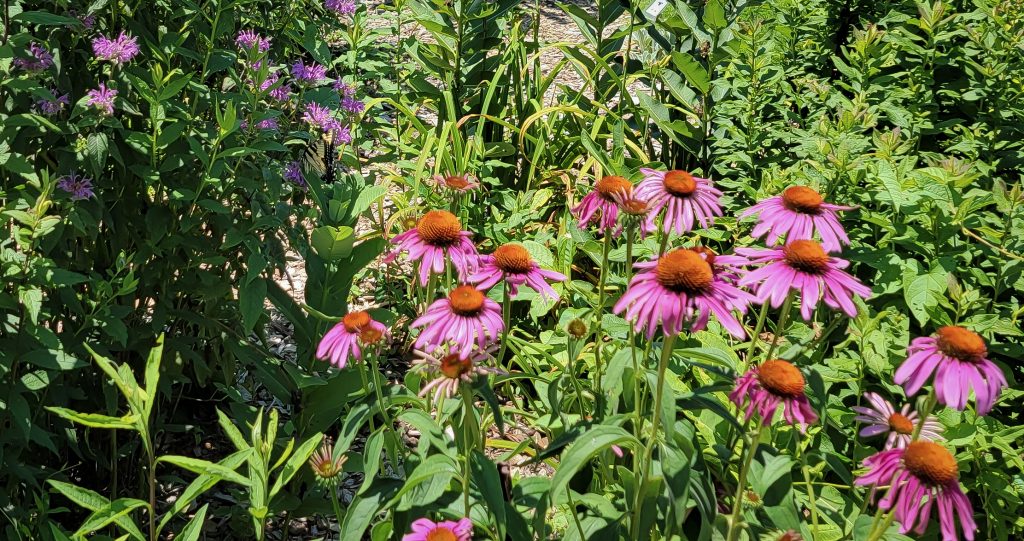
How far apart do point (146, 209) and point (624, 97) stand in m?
1.89

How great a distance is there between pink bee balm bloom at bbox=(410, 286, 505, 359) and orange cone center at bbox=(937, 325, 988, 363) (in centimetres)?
60

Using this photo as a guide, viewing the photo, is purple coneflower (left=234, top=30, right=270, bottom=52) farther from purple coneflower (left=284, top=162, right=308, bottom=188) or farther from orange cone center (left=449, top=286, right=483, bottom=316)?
orange cone center (left=449, top=286, right=483, bottom=316)

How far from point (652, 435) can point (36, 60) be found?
1.35 m

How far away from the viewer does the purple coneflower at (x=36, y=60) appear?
1.67m

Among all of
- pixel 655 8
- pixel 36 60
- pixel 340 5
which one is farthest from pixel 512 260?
pixel 655 8

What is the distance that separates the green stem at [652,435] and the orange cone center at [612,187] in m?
0.27

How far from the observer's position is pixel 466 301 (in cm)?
127

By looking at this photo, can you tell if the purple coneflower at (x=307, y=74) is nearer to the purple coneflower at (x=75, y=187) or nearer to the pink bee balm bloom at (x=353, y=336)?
the purple coneflower at (x=75, y=187)

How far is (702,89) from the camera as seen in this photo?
10.2ft

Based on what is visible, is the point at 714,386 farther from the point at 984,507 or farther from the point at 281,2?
the point at 281,2

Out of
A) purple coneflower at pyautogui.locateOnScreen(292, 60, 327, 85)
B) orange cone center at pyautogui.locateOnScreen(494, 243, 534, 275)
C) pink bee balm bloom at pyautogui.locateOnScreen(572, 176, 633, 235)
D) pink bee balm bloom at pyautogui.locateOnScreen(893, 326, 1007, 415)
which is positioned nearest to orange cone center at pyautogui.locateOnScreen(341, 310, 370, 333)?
orange cone center at pyautogui.locateOnScreen(494, 243, 534, 275)

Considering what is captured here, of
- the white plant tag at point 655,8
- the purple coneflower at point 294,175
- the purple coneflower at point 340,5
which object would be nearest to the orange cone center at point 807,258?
the purple coneflower at point 294,175

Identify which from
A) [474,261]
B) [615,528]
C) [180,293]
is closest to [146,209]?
[180,293]

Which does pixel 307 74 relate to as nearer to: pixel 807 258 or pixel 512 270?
pixel 512 270
